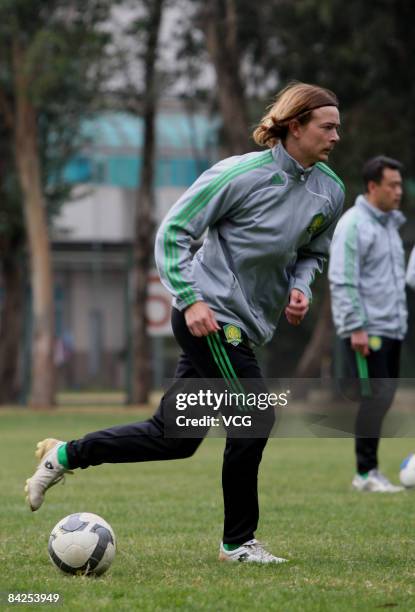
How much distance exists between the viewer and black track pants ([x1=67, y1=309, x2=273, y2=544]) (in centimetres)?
575

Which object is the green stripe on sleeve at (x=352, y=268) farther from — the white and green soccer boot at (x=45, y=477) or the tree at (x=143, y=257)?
the tree at (x=143, y=257)

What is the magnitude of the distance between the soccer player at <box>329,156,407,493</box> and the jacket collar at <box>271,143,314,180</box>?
368cm

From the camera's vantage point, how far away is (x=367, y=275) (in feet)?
31.8

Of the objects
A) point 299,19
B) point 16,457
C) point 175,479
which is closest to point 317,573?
point 175,479

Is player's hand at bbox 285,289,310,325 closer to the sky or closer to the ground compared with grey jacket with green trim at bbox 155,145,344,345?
closer to the ground

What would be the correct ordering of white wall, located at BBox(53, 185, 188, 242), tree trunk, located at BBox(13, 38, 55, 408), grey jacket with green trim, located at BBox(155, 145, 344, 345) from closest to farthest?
grey jacket with green trim, located at BBox(155, 145, 344, 345) → tree trunk, located at BBox(13, 38, 55, 408) → white wall, located at BBox(53, 185, 188, 242)

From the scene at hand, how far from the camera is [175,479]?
1134 cm

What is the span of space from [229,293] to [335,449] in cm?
1064

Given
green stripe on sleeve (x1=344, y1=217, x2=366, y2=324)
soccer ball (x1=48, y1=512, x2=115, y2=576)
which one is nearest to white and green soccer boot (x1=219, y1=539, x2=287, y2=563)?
Answer: soccer ball (x1=48, y1=512, x2=115, y2=576)

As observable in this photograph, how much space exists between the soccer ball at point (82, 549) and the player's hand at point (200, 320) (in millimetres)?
947

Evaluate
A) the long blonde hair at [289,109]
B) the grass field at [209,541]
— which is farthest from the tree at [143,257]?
the long blonde hair at [289,109]

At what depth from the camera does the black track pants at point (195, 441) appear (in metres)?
5.75

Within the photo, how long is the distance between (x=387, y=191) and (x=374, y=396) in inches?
60.2

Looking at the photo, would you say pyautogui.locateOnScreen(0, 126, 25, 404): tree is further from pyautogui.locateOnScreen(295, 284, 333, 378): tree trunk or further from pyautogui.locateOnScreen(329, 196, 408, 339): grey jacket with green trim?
pyautogui.locateOnScreen(329, 196, 408, 339): grey jacket with green trim
